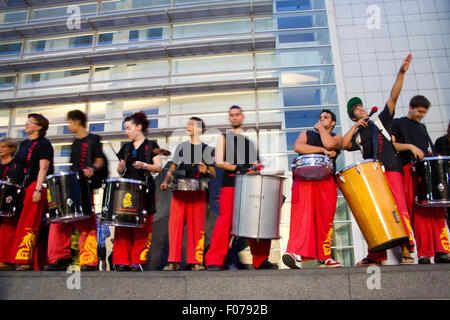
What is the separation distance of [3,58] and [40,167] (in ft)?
26.2

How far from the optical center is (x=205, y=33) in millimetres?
8680

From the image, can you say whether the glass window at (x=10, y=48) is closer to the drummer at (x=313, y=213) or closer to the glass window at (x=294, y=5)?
the glass window at (x=294, y=5)

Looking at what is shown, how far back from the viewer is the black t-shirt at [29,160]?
3.36 metres

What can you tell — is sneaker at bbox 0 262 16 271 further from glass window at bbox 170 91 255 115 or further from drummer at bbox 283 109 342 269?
glass window at bbox 170 91 255 115

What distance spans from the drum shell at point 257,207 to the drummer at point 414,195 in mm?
1379

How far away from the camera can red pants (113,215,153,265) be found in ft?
10.2

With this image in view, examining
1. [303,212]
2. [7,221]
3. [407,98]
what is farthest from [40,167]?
[407,98]

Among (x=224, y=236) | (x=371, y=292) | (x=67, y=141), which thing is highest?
(x=67, y=141)

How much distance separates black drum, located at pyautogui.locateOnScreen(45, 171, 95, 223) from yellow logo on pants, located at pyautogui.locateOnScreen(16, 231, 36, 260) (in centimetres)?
43

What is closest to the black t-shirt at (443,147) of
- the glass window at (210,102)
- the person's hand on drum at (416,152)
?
the person's hand on drum at (416,152)

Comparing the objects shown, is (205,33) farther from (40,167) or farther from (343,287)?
(343,287)

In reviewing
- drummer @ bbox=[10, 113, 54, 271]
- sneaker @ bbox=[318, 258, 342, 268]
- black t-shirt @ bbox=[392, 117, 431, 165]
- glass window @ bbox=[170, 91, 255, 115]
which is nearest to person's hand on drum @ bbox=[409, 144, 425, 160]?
black t-shirt @ bbox=[392, 117, 431, 165]

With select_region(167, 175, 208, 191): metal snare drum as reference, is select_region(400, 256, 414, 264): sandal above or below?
below

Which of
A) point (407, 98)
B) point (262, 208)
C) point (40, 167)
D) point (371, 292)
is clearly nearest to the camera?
point (371, 292)
